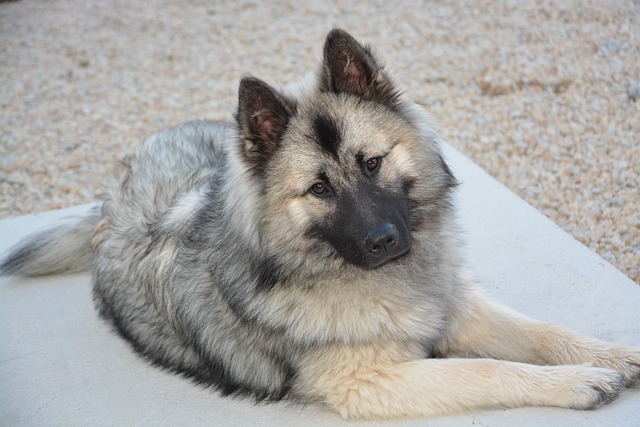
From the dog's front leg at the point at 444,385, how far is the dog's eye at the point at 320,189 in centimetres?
63

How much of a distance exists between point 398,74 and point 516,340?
1.86m

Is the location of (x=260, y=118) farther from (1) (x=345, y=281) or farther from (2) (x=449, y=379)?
(2) (x=449, y=379)

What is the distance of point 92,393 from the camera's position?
342cm

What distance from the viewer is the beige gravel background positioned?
208 inches

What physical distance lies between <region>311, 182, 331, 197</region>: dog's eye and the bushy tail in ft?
5.52

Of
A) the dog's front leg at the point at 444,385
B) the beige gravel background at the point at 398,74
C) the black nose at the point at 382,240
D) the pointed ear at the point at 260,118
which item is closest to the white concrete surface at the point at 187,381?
the dog's front leg at the point at 444,385

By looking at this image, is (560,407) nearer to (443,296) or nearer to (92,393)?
(443,296)

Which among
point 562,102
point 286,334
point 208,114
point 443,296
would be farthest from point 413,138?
point 208,114

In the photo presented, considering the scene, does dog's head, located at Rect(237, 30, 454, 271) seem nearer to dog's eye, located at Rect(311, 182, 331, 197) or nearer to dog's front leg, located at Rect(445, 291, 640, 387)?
dog's eye, located at Rect(311, 182, 331, 197)

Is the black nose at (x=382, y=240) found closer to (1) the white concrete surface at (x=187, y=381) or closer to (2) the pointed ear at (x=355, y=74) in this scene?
(2) the pointed ear at (x=355, y=74)

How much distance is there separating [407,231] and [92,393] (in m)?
1.63

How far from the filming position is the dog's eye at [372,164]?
294cm

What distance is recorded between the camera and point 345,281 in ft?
10.1

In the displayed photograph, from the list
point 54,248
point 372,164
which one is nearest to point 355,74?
point 372,164
